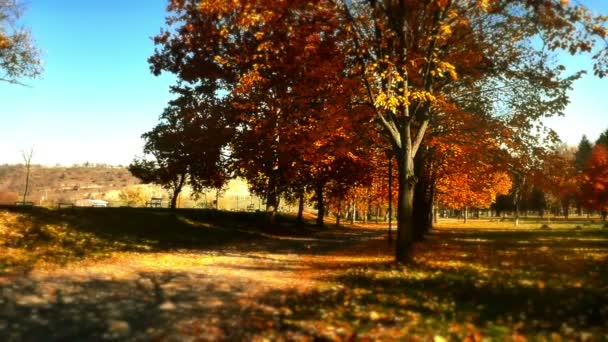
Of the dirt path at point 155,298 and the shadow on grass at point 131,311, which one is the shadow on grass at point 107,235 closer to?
the dirt path at point 155,298

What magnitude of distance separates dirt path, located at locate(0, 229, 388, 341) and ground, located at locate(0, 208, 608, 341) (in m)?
0.03

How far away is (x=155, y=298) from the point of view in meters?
9.30

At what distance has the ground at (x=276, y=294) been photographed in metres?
6.79

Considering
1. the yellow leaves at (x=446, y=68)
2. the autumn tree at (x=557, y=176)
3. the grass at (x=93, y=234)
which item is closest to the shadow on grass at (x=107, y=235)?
the grass at (x=93, y=234)

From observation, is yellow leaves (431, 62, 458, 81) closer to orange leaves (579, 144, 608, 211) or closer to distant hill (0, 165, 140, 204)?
orange leaves (579, 144, 608, 211)

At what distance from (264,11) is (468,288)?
352 inches

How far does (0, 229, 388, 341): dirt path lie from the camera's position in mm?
6906

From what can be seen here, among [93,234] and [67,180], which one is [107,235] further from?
[67,180]

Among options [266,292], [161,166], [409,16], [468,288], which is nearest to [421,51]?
[409,16]

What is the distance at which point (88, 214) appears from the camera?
23.2m

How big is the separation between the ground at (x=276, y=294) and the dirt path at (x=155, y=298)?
3 cm

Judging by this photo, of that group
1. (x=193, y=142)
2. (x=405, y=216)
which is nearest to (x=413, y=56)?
(x=405, y=216)

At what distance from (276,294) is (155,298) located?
244 cm

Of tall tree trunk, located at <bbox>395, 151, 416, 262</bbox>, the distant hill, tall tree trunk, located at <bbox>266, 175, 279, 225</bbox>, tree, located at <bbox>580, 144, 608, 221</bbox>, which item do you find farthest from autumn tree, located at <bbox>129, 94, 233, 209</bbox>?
the distant hill
